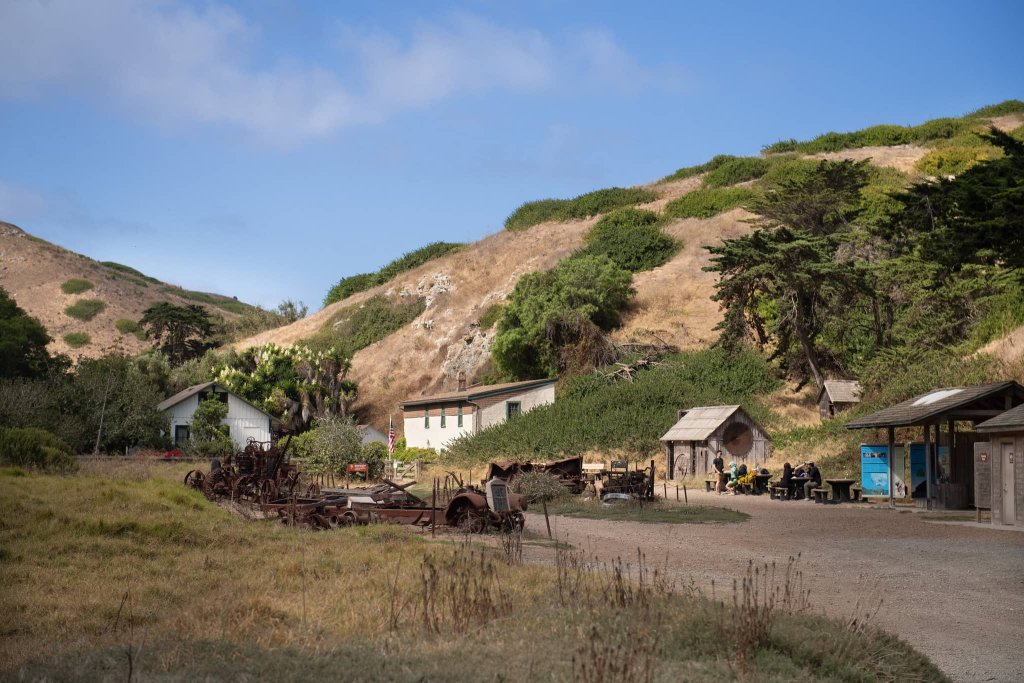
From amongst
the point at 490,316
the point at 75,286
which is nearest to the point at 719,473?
the point at 490,316

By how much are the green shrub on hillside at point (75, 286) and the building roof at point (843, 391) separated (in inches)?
3961

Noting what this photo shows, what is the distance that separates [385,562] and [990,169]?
22391 millimetres

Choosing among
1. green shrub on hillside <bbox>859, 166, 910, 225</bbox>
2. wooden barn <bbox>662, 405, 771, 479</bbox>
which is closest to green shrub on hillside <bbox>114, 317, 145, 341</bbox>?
green shrub on hillside <bbox>859, 166, 910, 225</bbox>

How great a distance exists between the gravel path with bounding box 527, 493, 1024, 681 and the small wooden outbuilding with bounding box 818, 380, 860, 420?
44.1ft

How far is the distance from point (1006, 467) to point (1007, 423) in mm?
1345

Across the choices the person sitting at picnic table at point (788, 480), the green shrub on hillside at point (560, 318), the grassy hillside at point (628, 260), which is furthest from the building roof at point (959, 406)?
the grassy hillside at point (628, 260)

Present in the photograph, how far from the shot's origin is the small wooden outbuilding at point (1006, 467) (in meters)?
19.7

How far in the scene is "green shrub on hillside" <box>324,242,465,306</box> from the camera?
3799 inches

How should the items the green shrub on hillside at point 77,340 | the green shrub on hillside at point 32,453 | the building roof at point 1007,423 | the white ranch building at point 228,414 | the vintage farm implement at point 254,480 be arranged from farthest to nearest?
the green shrub on hillside at point 77,340
the white ranch building at point 228,414
the green shrub on hillside at point 32,453
the vintage farm implement at point 254,480
the building roof at point 1007,423

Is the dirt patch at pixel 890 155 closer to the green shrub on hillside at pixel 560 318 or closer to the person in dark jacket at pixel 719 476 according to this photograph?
the green shrub on hillside at pixel 560 318

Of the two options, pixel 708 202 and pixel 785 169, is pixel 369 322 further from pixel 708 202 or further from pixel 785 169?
pixel 785 169

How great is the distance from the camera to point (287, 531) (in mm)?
16750

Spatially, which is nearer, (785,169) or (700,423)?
(700,423)

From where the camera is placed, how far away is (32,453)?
25531 millimetres
